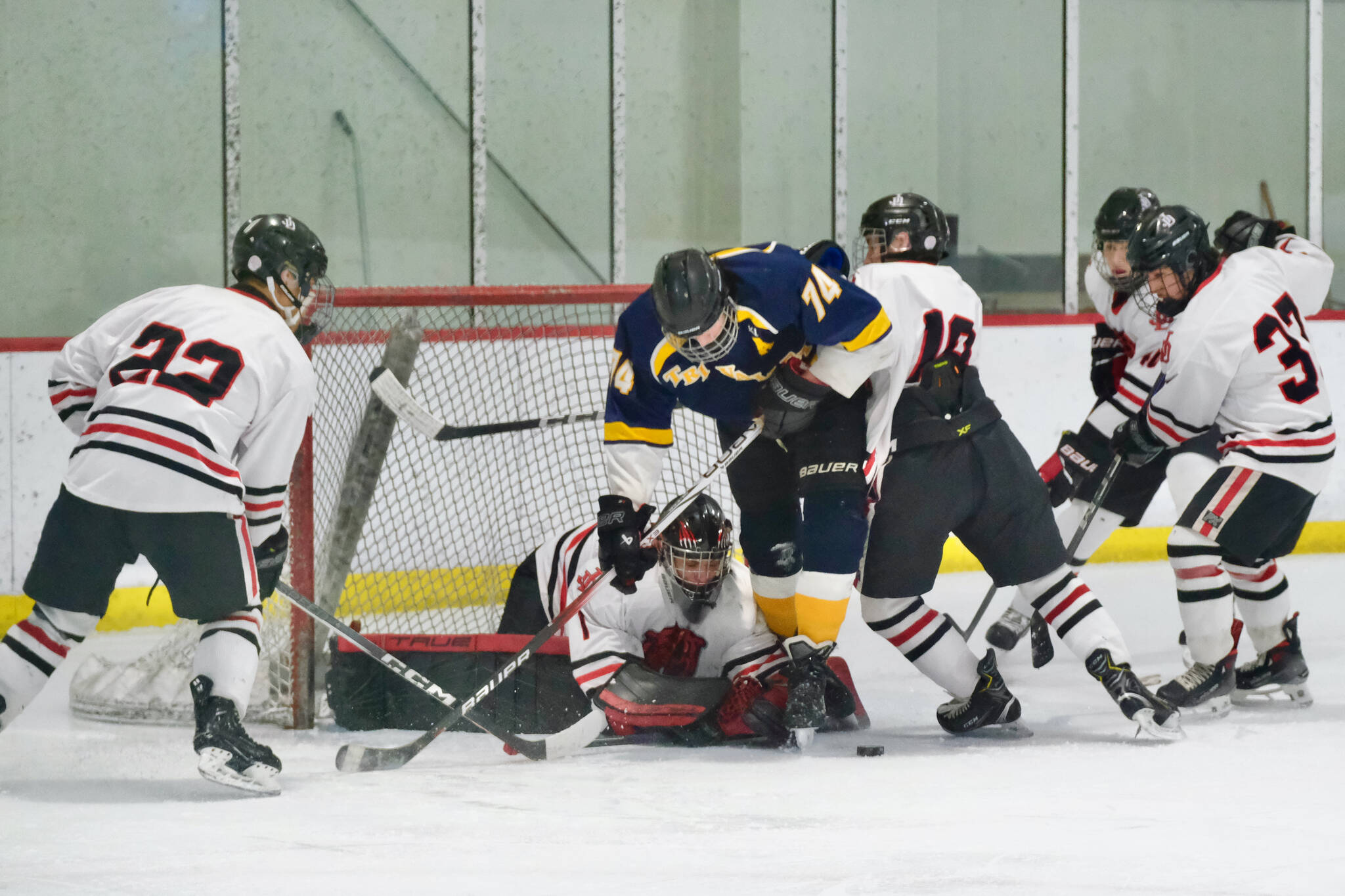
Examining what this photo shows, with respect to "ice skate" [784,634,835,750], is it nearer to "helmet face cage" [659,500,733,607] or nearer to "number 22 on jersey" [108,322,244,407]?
Result: "helmet face cage" [659,500,733,607]

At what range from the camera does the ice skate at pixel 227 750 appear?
94.0 inches

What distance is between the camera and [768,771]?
2660 mm

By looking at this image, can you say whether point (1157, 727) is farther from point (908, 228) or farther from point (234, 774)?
point (234, 774)

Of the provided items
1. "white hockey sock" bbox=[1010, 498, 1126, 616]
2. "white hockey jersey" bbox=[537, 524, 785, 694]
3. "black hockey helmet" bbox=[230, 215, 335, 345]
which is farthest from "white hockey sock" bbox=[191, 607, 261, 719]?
"white hockey sock" bbox=[1010, 498, 1126, 616]

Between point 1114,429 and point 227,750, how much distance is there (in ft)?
7.11

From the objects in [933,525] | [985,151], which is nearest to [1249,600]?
[933,525]

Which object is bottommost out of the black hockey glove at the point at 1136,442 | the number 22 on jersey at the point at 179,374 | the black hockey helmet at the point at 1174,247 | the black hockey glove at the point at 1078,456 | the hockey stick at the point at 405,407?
the black hockey glove at the point at 1078,456

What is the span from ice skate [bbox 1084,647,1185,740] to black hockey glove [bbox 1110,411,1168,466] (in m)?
0.59

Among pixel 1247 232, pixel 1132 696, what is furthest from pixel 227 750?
pixel 1247 232

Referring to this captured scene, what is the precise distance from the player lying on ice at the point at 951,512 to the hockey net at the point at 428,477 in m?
0.74

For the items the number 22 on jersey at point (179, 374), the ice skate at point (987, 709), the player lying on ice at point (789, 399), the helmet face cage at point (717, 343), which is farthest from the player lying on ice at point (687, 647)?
the number 22 on jersey at point (179, 374)

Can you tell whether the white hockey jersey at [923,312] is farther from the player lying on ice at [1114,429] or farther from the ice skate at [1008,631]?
the ice skate at [1008,631]

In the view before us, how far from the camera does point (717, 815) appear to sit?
7.59ft

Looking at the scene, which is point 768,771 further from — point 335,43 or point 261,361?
point 335,43
